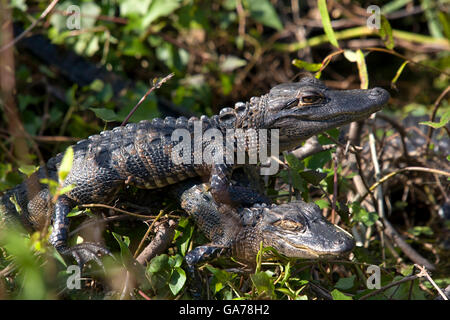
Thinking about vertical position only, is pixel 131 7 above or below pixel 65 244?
above

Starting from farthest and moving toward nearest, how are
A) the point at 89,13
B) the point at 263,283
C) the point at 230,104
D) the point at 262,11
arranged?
the point at 230,104
the point at 262,11
the point at 89,13
the point at 263,283

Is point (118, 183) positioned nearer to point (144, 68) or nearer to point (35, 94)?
point (35, 94)

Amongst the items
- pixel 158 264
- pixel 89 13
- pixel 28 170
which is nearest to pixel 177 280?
pixel 158 264

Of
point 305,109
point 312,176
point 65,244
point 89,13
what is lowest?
point 65,244

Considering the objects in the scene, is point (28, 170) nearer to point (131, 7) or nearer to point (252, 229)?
point (252, 229)

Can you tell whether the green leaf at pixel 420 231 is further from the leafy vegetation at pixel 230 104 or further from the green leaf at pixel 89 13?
the green leaf at pixel 89 13
